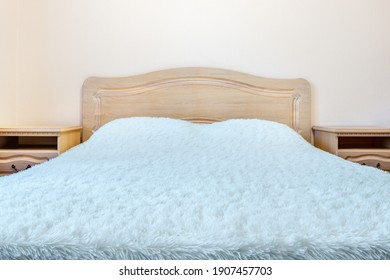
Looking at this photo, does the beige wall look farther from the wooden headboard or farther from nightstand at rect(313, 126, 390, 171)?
nightstand at rect(313, 126, 390, 171)

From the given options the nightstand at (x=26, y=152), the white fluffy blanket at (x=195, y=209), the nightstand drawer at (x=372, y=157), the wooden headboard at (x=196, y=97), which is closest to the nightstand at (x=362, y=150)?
the nightstand drawer at (x=372, y=157)

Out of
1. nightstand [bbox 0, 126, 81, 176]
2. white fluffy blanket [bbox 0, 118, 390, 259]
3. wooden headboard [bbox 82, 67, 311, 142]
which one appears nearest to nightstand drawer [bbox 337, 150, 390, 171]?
wooden headboard [bbox 82, 67, 311, 142]

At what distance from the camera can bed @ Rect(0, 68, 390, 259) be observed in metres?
0.60

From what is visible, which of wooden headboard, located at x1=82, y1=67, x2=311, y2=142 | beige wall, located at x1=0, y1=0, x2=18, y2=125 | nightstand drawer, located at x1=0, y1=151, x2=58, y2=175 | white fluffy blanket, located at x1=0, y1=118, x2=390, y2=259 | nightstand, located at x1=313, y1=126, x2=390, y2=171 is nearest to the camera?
white fluffy blanket, located at x1=0, y1=118, x2=390, y2=259

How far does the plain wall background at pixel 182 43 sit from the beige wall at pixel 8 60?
0.02 meters

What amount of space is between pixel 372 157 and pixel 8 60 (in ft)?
Answer: 8.69

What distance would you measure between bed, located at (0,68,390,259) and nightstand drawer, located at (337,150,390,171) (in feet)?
1.69

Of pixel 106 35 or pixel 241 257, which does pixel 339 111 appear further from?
pixel 241 257

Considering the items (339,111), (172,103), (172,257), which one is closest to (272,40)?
(339,111)

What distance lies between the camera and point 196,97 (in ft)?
8.07

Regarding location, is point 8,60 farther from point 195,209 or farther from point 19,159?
point 195,209

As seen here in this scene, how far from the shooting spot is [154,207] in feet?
2.52

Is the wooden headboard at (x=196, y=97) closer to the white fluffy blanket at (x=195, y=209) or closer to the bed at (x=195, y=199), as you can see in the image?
the bed at (x=195, y=199)

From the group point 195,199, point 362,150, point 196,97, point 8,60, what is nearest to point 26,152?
point 8,60
